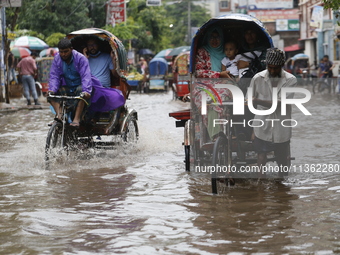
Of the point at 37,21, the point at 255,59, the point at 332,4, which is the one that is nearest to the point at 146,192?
the point at 255,59

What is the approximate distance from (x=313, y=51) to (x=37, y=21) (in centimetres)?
2226

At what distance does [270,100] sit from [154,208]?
1.71 m

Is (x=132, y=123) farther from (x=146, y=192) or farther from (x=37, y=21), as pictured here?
(x=37, y=21)

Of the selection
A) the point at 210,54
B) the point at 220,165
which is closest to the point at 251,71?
the point at 210,54

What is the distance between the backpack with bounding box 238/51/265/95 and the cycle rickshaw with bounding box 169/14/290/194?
212 millimetres

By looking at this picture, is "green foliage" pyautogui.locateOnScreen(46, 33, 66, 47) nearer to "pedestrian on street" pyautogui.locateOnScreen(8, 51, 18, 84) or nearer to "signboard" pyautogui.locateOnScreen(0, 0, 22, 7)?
"pedestrian on street" pyautogui.locateOnScreen(8, 51, 18, 84)

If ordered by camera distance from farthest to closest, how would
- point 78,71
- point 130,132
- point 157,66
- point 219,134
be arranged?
point 157,66 < point 130,132 < point 78,71 < point 219,134

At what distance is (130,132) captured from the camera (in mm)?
10328

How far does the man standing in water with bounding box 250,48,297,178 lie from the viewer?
684 centimetres

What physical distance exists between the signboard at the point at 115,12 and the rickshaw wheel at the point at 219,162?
28.8m

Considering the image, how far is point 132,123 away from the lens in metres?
10.3

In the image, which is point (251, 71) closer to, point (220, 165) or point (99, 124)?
point (220, 165)

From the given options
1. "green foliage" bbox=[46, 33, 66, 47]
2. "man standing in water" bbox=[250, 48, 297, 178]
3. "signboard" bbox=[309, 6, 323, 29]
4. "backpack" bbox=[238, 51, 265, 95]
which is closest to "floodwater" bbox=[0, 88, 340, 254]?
"man standing in water" bbox=[250, 48, 297, 178]

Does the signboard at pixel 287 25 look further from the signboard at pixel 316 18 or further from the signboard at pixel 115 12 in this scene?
the signboard at pixel 115 12
